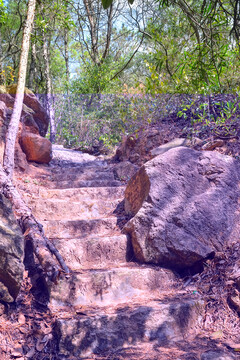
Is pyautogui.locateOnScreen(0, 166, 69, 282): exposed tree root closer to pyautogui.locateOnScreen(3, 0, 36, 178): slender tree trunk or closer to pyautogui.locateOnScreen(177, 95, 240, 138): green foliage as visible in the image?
pyautogui.locateOnScreen(3, 0, 36, 178): slender tree trunk

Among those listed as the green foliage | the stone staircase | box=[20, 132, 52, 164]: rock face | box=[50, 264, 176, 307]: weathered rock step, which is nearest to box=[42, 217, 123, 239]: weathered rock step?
the stone staircase

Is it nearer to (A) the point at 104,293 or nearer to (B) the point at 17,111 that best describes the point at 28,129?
(B) the point at 17,111

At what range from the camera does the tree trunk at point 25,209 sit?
9.54ft

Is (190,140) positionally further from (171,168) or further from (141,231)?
(141,231)

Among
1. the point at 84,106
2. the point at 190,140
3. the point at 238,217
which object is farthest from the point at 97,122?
the point at 238,217

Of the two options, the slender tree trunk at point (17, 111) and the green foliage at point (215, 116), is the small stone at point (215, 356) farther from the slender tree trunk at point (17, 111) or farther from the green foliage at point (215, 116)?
the slender tree trunk at point (17, 111)

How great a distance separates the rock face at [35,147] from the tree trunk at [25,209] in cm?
99

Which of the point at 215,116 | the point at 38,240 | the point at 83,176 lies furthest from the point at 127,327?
the point at 215,116

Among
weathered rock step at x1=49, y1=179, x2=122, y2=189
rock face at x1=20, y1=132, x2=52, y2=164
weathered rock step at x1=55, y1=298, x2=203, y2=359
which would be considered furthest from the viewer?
rock face at x1=20, y1=132, x2=52, y2=164

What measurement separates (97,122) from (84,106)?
1309 millimetres

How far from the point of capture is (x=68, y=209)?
4406 millimetres

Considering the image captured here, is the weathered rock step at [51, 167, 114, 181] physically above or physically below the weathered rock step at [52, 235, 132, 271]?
above

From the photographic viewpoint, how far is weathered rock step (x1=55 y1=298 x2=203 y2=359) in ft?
→ 8.02

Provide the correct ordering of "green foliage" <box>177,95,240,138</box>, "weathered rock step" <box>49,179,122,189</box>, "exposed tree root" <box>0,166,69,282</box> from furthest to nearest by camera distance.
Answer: "weathered rock step" <box>49,179,122,189</box>, "green foliage" <box>177,95,240,138</box>, "exposed tree root" <box>0,166,69,282</box>
